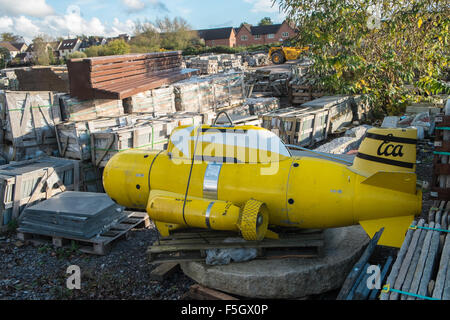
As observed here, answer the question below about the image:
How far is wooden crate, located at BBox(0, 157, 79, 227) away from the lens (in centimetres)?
784

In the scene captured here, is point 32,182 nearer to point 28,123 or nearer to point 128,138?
point 128,138

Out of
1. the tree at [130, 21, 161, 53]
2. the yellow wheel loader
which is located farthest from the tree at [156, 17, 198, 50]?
the yellow wheel loader

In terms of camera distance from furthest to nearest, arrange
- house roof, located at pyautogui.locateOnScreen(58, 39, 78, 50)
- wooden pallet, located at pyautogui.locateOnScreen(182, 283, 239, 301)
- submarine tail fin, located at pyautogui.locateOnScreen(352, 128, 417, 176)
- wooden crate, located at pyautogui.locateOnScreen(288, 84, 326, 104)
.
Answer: house roof, located at pyautogui.locateOnScreen(58, 39, 78, 50)
wooden crate, located at pyautogui.locateOnScreen(288, 84, 326, 104)
wooden pallet, located at pyautogui.locateOnScreen(182, 283, 239, 301)
submarine tail fin, located at pyautogui.locateOnScreen(352, 128, 417, 176)

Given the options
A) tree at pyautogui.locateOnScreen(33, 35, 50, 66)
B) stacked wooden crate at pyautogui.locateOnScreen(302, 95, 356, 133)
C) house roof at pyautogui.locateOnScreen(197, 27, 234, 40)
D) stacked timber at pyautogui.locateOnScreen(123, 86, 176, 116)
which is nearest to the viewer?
stacked timber at pyautogui.locateOnScreen(123, 86, 176, 116)

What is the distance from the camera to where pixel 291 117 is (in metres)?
11.9

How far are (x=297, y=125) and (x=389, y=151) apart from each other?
6.83 m

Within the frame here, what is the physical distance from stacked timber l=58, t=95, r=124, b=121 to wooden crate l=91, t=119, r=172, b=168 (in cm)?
191

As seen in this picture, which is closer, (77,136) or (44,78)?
(77,136)

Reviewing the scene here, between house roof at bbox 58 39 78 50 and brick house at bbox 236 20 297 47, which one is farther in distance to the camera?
house roof at bbox 58 39 78 50

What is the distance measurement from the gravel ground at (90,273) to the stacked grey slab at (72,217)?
39 centimetres

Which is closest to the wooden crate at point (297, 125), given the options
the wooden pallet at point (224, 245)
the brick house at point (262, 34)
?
the wooden pallet at point (224, 245)

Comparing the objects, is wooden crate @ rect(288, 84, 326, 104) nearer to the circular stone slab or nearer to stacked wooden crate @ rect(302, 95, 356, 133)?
stacked wooden crate @ rect(302, 95, 356, 133)

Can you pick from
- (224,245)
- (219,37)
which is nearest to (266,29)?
(219,37)

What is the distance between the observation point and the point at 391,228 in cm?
491
